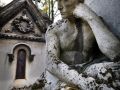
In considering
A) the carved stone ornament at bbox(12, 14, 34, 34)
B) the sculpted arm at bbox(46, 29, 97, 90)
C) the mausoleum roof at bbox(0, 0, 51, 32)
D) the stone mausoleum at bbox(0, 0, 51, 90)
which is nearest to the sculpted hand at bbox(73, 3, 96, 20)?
the sculpted arm at bbox(46, 29, 97, 90)

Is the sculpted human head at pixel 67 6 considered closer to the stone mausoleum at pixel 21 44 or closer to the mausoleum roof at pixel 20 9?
the stone mausoleum at pixel 21 44

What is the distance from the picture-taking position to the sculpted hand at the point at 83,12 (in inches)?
84.1

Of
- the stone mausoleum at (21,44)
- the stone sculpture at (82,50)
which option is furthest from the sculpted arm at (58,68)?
the stone mausoleum at (21,44)

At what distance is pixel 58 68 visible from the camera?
6.85 ft

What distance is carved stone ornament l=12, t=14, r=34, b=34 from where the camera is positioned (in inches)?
608

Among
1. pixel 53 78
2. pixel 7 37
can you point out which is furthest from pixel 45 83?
pixel 7 37

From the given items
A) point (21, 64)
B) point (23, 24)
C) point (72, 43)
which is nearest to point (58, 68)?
point (72, 43)

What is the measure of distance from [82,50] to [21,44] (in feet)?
43.5

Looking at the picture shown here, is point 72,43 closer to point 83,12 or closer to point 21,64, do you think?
point 83,12

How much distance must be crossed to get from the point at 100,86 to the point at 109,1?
1.04 m

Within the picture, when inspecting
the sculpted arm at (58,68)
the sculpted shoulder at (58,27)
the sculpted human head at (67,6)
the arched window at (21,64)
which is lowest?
the sculpted arm at (58,68)

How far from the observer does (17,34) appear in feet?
50.0

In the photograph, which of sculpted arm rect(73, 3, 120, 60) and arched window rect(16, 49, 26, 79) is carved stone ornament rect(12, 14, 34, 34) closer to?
arched window rect(16, 49, 26, 79)

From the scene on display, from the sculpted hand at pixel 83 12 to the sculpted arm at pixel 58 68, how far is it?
1.11 ft
